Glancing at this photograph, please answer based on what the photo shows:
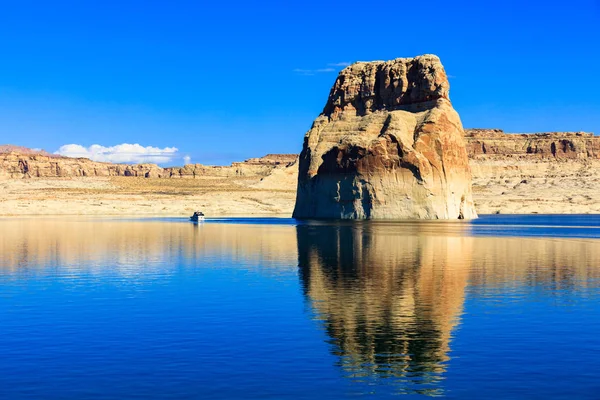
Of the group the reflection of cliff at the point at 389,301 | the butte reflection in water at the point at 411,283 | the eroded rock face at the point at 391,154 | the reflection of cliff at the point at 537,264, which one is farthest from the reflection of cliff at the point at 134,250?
the eroded rock face at the point at 391,154

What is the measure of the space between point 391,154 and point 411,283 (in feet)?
237

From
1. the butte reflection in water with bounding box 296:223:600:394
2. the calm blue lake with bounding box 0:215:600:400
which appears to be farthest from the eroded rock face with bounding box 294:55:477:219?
the calm blue lake with bounding box 0:215:600:400

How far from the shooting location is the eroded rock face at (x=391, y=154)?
104 metres

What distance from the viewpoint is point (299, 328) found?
22281mm

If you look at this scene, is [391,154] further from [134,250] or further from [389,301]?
[389,301]

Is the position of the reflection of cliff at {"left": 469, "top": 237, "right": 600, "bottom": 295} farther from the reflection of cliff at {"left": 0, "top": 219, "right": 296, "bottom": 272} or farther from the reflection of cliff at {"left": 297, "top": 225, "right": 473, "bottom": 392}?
the reflection of cliff at {"left": 0, "top": 219, "right": 296, "bottom": 272}

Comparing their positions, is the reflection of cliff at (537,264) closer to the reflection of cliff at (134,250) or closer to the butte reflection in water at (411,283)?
the butte reflection in water at (411,283)

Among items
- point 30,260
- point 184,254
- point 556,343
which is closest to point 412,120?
point 184,254

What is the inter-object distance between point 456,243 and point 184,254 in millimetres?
21967

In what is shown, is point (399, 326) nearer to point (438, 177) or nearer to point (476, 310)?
point (476, 310)

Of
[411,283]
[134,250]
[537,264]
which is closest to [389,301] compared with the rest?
[411,283]

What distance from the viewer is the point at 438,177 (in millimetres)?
105750

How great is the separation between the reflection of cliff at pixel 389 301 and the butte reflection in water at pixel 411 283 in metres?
0.03

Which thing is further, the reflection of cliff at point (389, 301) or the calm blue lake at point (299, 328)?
the reflection of cliff at point (389, 301)
